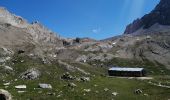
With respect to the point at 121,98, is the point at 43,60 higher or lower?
higher

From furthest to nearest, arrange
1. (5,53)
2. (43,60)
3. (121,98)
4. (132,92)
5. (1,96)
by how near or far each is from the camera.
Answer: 1. (5,53)
2. (43,60)
3. (132,92)
4. (121,98)
5. (1,96)

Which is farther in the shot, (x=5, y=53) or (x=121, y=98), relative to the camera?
(x=5, y=53)

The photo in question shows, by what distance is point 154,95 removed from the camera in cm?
7506

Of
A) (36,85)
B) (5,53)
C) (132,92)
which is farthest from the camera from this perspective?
(5,53)

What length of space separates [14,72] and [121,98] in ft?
203

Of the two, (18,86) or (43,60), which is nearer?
(18,86)

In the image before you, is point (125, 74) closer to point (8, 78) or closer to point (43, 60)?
point (43, 60)

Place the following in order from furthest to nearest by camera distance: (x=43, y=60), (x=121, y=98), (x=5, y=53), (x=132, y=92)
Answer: (x=5, y=53)
(x=43, y=60)
(x=132, y=92)
(x=121, y=98)

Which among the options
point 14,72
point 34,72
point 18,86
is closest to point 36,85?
point 18,86

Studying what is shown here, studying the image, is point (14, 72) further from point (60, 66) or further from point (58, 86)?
point (58, 86)

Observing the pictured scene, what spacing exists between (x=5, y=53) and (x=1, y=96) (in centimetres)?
12905

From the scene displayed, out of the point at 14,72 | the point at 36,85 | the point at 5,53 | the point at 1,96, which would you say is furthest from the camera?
the point at 5,53

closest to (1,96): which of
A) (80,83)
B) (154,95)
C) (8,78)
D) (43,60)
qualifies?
(154,95)

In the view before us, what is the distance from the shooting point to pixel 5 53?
6747 inches
